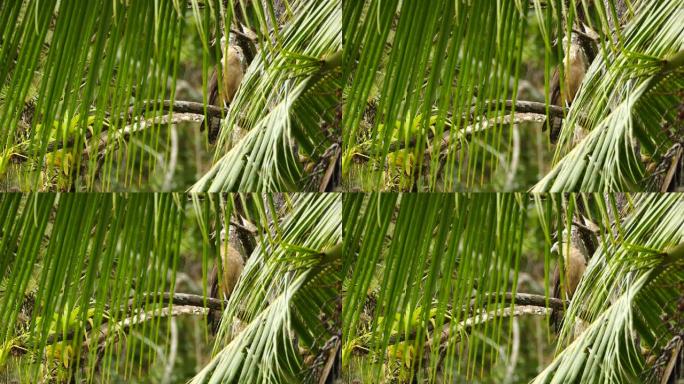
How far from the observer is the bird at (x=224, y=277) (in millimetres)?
2208

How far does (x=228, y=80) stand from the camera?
2186 mm

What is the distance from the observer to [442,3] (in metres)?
2.07

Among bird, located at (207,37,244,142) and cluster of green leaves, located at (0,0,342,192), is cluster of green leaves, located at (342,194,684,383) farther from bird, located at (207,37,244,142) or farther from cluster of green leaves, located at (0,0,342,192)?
bird, located at (207,37,244,142)

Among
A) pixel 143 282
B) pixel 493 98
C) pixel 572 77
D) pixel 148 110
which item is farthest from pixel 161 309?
pixel 572 77

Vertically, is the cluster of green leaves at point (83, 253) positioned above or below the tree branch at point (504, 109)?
below

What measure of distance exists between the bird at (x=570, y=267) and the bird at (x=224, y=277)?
0.81 m

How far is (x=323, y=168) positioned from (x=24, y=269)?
2.58 ft

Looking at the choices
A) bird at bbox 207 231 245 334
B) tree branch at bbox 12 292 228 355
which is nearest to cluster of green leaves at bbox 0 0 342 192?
bird at bbox 207 231 245 334

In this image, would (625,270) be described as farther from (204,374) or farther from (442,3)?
(204,374)

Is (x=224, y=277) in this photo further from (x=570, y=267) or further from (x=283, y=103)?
(x=570, y=267)

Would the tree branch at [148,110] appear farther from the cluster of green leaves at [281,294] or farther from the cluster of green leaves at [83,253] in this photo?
the cluster of green leaves at [281,294]

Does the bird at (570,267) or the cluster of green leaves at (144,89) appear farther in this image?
the bird at (570,267)

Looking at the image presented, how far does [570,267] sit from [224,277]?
886mm

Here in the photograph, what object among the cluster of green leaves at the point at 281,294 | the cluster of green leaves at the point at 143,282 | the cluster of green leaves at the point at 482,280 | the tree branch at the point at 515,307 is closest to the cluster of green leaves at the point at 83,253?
the cluster of green leaves at the point at 143,282
